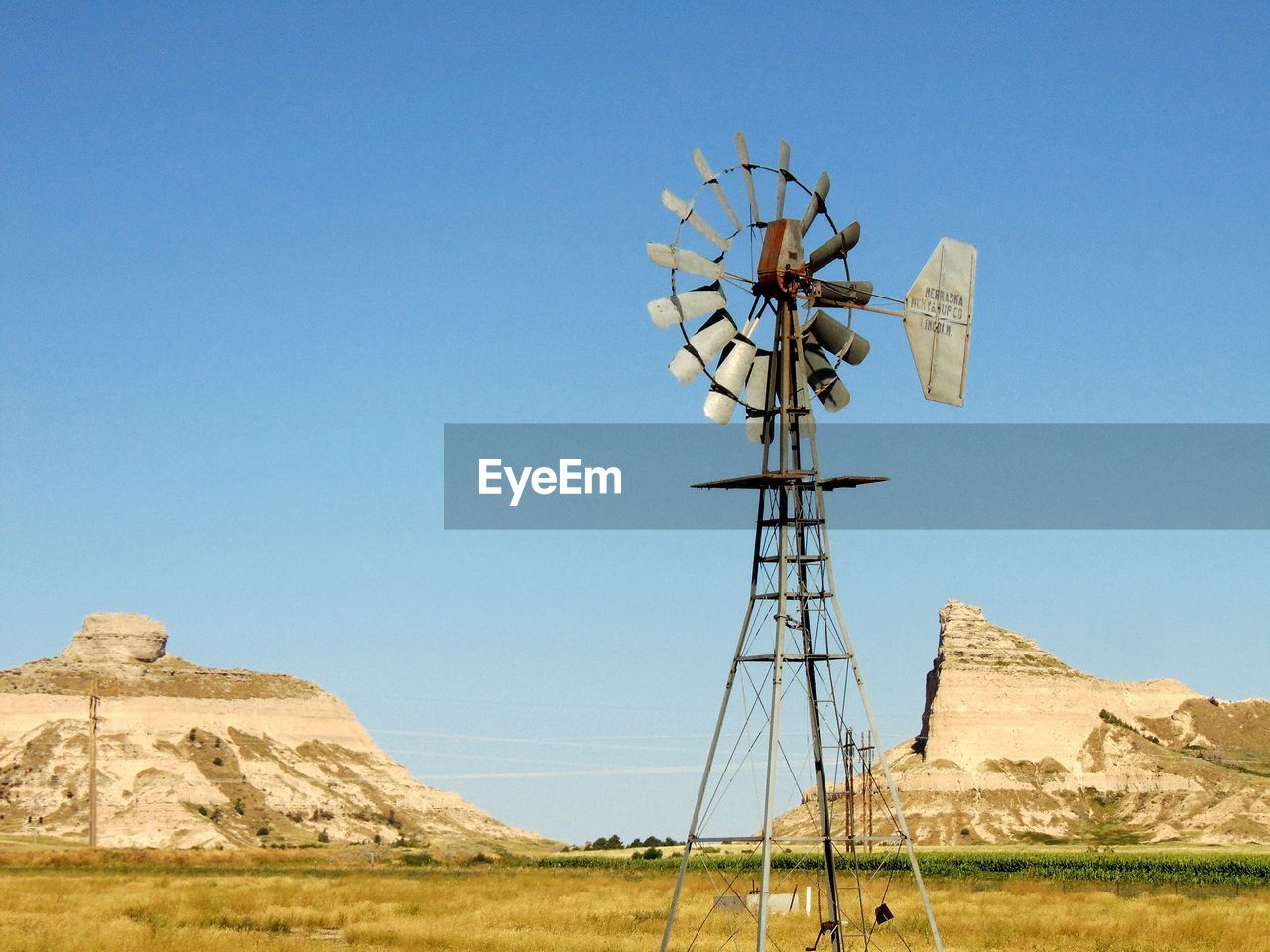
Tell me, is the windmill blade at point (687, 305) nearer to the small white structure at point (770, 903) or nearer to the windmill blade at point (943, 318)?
the windmill blade at point (943, 318)

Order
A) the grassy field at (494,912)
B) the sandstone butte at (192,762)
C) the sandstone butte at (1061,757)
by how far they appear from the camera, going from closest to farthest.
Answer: the grassy field at (494,912), the sandstone butte at (192,762), the sandstone butte at (1061,757)

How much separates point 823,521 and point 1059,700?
148 m

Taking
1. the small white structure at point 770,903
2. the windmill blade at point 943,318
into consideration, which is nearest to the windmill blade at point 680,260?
the windmill blade at point 943,318

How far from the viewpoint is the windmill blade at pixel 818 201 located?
2605 cm

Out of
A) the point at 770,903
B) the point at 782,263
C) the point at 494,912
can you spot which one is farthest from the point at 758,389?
the point at 494,912

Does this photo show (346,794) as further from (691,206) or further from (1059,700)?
(691,206)

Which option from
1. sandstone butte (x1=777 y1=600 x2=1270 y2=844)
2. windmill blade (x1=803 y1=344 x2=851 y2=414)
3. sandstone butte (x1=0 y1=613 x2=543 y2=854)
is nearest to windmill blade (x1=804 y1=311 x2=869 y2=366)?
windmill blade (x1=803 y1=344 x2=851 y2=414)

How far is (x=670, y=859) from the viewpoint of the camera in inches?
3524

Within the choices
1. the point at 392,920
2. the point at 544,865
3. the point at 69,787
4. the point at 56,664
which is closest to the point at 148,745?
the point at 69,787

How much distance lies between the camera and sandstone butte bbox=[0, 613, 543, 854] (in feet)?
418

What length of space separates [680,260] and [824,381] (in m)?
3.07

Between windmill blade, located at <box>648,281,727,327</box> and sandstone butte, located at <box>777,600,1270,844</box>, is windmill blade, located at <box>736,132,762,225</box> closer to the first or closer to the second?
windmill blade, located at <box>648,281,727,327</box>

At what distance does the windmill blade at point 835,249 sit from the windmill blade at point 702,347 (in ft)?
5.44

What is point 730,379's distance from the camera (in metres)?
25.7
